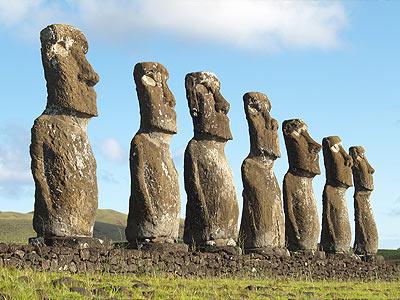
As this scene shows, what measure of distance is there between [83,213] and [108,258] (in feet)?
2.82

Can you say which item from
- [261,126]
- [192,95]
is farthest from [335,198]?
[192,95]

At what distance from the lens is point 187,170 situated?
16219 mm

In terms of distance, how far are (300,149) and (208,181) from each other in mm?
4886

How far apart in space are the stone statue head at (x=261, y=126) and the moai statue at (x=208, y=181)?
187cm

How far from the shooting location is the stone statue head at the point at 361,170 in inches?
947

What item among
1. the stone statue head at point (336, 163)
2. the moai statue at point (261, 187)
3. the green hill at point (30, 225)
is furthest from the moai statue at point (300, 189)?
the green hill at point (30, 225)

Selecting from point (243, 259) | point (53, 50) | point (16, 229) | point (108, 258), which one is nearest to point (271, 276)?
point (243, 259)

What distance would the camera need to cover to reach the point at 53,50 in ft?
44.4

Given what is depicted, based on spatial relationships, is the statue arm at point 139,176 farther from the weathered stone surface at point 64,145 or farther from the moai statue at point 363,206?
the moai statue at point 363,206

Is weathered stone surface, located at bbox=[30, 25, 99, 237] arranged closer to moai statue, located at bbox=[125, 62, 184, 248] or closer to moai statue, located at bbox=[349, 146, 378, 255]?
moai statue, located at bbox=[125, 62, 184, 248]

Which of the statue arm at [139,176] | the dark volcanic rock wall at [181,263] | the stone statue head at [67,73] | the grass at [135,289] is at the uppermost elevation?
the stone statue head at [67,73]

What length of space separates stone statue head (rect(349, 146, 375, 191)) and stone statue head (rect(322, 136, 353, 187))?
5.37ft

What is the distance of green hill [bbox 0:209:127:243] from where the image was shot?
124 ft

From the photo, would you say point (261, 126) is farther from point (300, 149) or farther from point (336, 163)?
point (336, 163)
